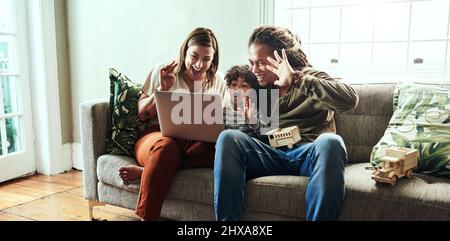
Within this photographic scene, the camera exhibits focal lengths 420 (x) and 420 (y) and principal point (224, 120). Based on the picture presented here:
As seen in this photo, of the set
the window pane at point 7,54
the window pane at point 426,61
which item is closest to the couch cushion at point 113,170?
the window pane at point 7,54

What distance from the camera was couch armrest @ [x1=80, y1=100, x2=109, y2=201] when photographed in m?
2.19

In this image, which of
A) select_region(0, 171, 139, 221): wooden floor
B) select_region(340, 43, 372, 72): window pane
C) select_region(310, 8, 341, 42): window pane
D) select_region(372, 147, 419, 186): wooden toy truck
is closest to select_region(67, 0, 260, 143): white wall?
select_region(310, 8, 341, 42): window pane

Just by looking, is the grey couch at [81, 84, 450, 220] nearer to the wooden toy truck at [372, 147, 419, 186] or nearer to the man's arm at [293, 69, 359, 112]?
the wooden toy truck at [372, 147, 419, 186]

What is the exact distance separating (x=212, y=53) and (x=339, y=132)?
775mm

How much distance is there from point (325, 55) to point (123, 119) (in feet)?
4.05

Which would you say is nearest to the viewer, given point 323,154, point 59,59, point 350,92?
point 323,154

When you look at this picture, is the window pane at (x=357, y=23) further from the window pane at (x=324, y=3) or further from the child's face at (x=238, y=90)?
the child's face at (x=238, y=90)

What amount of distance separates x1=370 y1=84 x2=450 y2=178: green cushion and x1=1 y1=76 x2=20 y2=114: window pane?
2.50 m

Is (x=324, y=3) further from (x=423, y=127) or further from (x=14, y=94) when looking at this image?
(x=14, y=94)

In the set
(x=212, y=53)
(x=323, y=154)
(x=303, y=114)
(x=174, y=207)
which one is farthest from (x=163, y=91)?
(x=323, y=154)

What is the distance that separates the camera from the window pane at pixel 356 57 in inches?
93.9

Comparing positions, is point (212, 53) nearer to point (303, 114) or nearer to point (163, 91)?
point (163, 91)
